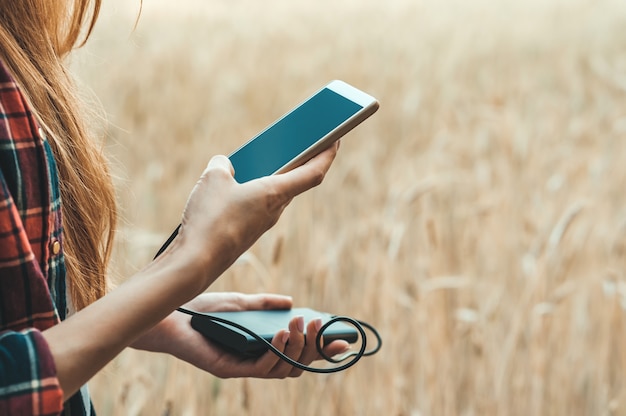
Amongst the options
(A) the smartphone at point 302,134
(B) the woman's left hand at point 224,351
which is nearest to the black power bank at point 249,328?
(B) the woman's left hand at point 224,351

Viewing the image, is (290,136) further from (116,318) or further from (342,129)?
(116,318)

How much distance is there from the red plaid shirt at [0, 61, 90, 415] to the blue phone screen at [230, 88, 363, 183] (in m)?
0.14

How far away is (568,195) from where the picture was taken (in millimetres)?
2039

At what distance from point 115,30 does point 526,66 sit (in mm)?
2563

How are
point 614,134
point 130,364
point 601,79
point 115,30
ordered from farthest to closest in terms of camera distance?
point 115,30, point 601,79, point 614,134, point 130,364

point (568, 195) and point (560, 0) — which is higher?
point (560, 0)

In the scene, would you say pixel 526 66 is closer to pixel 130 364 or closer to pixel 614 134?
pixel 614 134

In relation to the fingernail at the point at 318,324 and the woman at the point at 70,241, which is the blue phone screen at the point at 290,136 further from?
the fingernail at the point at 318,324

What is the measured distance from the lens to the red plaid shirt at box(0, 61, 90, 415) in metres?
0.48

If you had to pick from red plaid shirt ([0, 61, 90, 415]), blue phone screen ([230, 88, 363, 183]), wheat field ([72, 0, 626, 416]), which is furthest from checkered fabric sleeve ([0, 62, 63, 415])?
wheat field ([72, 0, 626, 416])

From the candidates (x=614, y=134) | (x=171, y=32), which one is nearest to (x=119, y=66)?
(x=171, y=32)

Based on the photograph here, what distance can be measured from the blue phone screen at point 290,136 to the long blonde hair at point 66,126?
4.9 inches

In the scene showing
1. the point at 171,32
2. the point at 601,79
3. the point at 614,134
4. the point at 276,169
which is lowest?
the point at 276,169

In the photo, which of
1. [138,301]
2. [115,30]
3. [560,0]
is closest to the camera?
[138,301]
